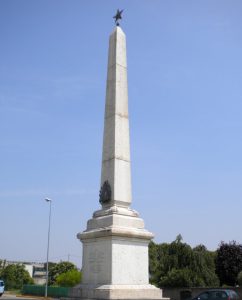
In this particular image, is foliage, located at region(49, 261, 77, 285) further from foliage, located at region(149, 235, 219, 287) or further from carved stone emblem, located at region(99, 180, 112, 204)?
carved stone emblem, located at region(99, 180, 112, 204)

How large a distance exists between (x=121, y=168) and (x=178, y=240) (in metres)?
30.2

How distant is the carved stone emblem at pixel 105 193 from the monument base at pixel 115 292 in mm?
2566

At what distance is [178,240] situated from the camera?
40844 millimetres

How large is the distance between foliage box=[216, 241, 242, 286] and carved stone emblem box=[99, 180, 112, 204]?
1541 inches

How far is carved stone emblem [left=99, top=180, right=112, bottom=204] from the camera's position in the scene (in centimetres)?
1221

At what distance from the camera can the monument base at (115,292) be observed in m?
10.3

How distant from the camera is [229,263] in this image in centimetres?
4750

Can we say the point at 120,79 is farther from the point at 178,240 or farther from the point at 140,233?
the point at 178,240

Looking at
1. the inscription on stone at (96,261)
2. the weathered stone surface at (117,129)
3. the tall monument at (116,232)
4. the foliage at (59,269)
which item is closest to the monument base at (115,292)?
the tall monument at (116,232)

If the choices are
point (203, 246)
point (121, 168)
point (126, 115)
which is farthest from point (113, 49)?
point (203, 246)

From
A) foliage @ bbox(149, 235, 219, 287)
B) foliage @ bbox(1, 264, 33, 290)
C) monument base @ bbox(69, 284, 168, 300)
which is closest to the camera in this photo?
monument base @ bbox(69, 284, 168, 300)

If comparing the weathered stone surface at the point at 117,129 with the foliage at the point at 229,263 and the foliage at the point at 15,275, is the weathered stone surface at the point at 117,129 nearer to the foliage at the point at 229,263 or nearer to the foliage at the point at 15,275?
the foliage at the point at 229,263

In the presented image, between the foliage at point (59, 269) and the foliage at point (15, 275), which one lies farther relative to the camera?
the foliage at point (59, 269)

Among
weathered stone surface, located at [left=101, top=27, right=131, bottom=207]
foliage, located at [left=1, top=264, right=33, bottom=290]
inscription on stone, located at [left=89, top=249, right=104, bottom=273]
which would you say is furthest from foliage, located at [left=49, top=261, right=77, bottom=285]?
inscription on stone, located at [left=89, top=249, right=104, bottom=273]
